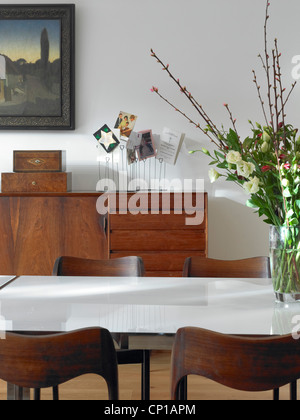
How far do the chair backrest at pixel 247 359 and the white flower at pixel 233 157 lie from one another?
67 centimetres

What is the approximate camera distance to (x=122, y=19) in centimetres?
445

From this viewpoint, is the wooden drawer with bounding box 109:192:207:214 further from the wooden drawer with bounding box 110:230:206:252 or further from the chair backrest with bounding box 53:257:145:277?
the chair backrest with bounding box 53:257:145:277

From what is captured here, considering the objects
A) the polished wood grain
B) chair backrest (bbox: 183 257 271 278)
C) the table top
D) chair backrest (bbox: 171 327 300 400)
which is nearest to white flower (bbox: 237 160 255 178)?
the table top

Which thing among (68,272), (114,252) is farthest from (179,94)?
(68,272)

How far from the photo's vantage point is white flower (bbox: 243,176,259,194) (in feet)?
6.39

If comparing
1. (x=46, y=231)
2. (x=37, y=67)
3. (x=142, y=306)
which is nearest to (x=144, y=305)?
(x=142, y=306)

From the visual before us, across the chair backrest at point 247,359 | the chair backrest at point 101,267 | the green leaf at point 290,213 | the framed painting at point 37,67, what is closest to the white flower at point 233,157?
the green leaf at point 290,213

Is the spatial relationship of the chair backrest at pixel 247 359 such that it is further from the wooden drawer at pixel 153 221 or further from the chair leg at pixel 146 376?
the wooden drawer at pixel 153 221

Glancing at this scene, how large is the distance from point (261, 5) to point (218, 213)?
5.38ft

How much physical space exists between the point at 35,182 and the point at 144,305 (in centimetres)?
223

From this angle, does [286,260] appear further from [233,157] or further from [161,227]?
[161,227]

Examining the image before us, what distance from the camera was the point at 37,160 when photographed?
13.6 feet

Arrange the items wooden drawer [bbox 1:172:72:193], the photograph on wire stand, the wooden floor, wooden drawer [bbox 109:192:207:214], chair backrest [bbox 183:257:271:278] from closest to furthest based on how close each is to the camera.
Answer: chair backrest [bbox 183:257:271:278] → the wooden floor → wooden drawer [bbox 109:192:207:214] → wooden drawer [bbox 1:172:72:193] → the photograph on wire stand

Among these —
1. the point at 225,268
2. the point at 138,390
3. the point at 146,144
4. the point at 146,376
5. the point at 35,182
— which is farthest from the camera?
the point at 146,144
